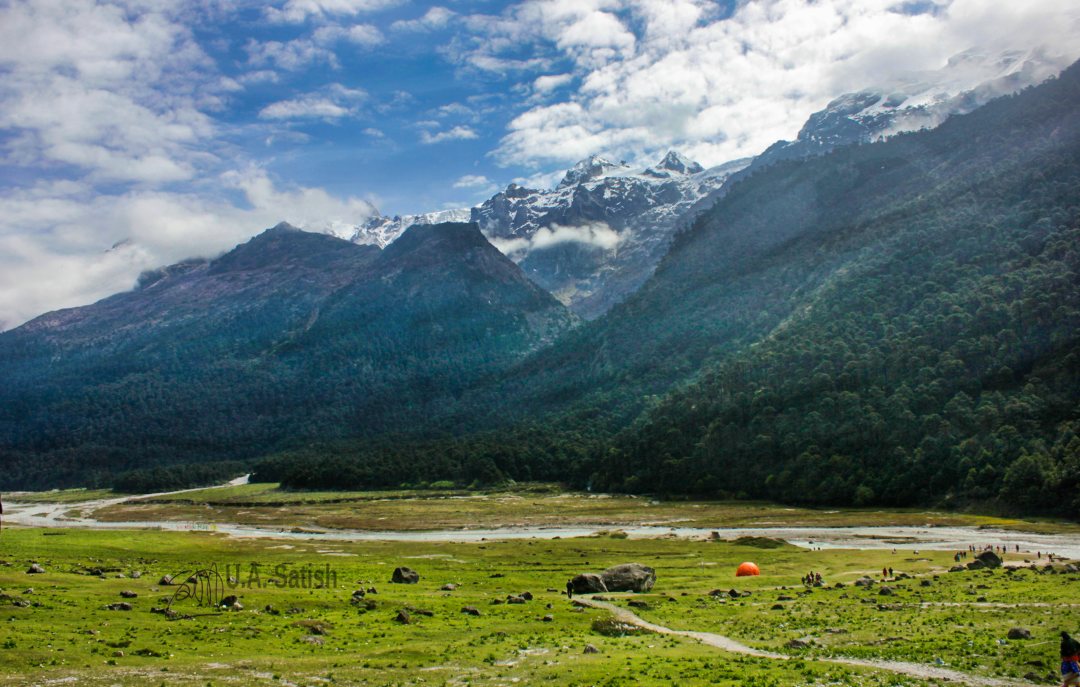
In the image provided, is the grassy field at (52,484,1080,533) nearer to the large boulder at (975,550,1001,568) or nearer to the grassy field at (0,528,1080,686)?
the large boulder at (975,550,1001,568)

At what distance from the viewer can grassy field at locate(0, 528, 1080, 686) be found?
39156mm

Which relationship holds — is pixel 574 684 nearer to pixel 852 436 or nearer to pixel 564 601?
pixel 564 601

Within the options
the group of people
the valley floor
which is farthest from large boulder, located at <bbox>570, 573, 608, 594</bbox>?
the group of people

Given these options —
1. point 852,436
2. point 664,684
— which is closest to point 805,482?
point 852,436

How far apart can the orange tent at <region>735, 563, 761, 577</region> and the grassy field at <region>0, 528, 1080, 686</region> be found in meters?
1.95

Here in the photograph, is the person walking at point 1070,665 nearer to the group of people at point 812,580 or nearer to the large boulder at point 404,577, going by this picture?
the group of people at point 812,580

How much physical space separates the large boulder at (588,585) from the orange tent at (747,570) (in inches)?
732

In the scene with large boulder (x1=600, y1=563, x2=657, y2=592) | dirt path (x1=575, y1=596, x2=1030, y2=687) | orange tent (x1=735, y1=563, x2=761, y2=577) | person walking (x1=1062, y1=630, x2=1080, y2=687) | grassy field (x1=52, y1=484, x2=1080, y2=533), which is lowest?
grassy field (x1=52, y1=484, x2=1080, y2=533)

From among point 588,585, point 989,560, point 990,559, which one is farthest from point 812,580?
point 588,585

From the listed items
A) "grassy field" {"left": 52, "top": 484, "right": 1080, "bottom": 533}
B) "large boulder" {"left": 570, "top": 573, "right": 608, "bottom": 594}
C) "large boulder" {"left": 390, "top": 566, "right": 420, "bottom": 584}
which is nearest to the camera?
"large boulder" {"left": 570, "top": 573, "right": 608, "bottom": 594}

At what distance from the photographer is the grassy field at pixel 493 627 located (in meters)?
39.2

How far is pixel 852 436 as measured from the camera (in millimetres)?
165250

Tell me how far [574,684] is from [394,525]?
122m

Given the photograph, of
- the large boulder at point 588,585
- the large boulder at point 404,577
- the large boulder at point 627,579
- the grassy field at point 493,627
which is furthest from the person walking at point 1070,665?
the large boulder at point 404,577
